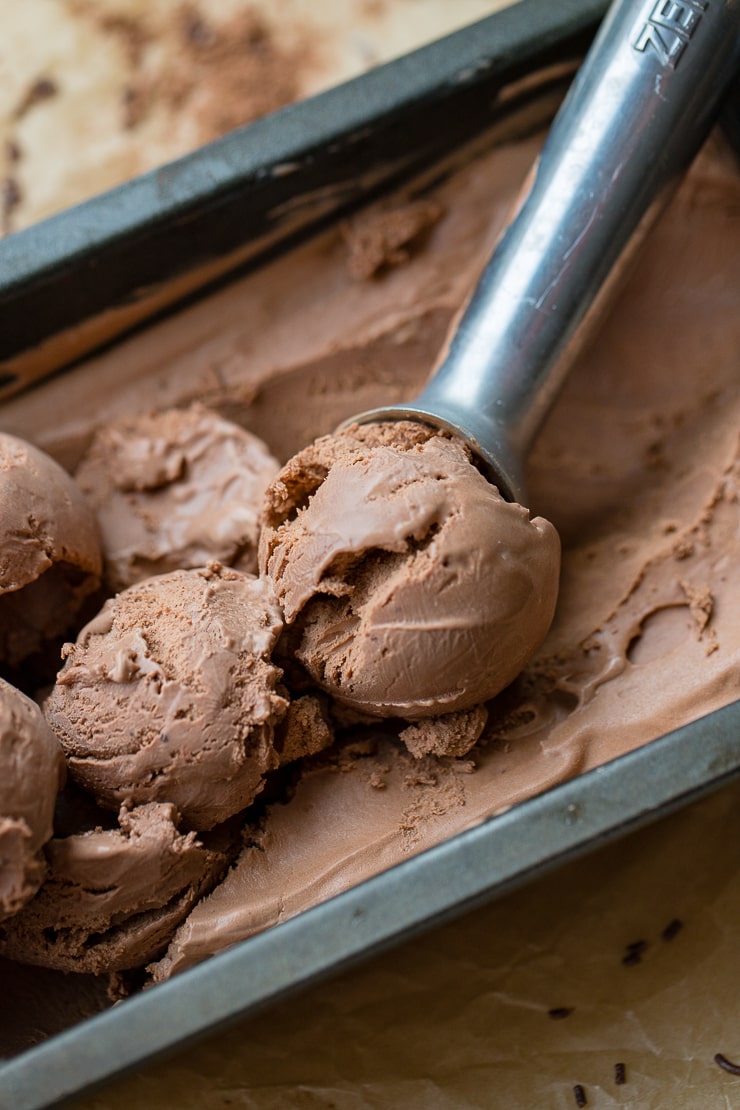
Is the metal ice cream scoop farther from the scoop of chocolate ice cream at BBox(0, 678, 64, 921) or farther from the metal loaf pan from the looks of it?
the scoop of chocolate ice cream at BBox(0, 678, 64, 921)

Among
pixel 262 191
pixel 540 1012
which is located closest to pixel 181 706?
pixel 540 1012

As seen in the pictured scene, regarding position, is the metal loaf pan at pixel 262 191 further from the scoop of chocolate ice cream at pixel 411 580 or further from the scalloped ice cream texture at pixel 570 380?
the scoop of chocolate ice cream at pixel 411 580

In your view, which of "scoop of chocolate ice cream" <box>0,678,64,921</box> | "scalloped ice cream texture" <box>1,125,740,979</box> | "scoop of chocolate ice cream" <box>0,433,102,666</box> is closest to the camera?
"scoop of chocolate ice cream" <box>0,678,64,921</box>

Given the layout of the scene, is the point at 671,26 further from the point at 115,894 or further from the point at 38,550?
the point at 115,894

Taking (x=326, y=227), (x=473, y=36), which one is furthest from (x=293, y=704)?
(x=473, y=36)

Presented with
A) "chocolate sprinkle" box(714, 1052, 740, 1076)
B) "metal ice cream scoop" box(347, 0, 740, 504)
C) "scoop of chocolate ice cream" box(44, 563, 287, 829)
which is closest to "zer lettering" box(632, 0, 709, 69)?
"metal ice cream scoop" box(347, 0, 740, 504)

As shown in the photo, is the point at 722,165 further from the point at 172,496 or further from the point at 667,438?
the point at 172,496
